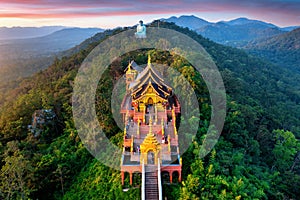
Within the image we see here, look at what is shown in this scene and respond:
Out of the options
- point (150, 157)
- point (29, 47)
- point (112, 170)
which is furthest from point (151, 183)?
point (29, 47)

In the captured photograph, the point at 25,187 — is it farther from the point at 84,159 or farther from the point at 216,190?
the point at 216,190

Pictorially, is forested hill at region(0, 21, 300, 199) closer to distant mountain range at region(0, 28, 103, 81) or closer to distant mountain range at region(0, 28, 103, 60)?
distant mountain range at region(0, 28, 103, 81)

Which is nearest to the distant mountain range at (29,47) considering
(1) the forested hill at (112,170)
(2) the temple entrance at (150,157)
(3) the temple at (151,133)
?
(1) the forested hill at (112,170)

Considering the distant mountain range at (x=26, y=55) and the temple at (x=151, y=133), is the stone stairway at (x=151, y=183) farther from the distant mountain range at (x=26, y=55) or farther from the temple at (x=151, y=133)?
the distant mountain range at (x=26, y=55)

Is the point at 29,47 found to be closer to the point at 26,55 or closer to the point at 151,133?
the point at 26,55

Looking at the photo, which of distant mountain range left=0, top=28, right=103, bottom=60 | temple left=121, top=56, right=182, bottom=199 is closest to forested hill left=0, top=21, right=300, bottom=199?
temple left=121, top=56, right=182, bottom=199

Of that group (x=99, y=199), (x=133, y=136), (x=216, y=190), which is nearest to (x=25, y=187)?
(x=99, y=199)
